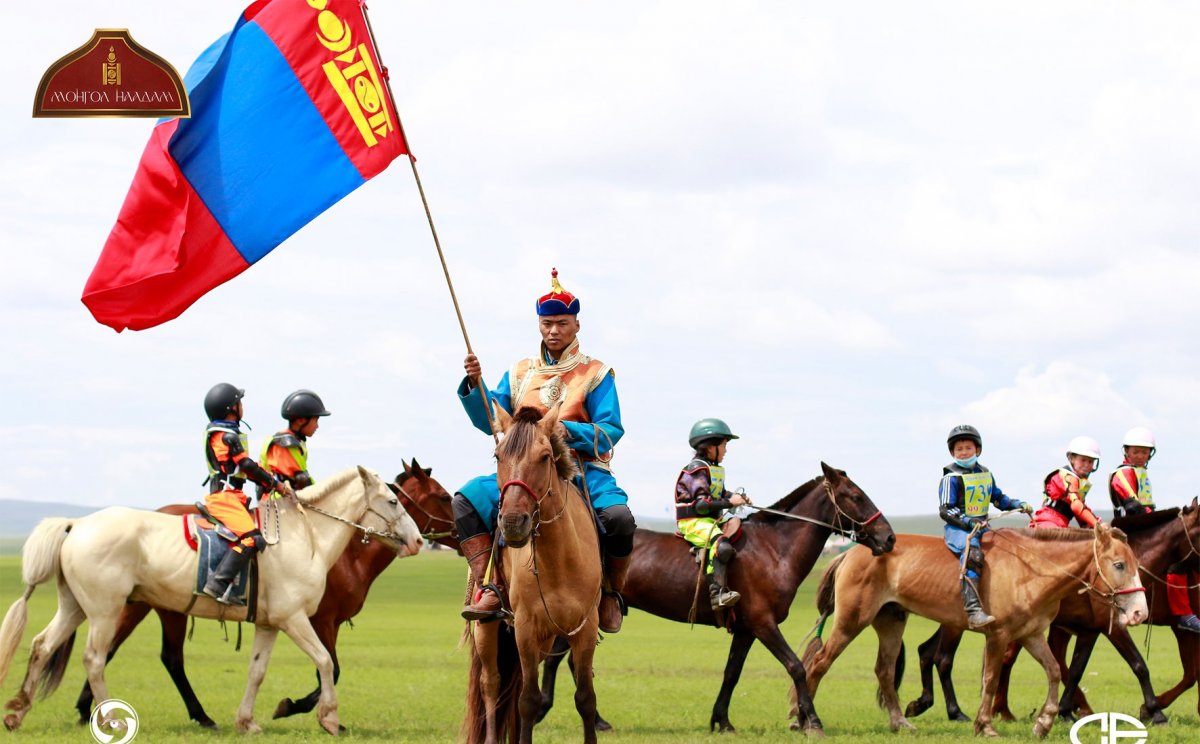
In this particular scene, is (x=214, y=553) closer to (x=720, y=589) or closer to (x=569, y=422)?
(x=720, y=589)

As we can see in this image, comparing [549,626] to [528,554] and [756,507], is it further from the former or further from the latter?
[756,507]

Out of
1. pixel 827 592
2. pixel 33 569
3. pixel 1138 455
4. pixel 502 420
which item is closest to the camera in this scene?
pixel 502 420

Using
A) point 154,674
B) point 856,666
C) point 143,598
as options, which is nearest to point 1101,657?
point 856,666

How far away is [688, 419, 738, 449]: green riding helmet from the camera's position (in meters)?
15.2

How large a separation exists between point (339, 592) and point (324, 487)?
1.24 m

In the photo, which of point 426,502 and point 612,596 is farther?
point 426,502

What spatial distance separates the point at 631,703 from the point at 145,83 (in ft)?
32.1

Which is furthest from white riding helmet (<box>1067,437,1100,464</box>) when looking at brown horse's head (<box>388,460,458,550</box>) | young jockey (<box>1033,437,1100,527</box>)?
brown horse's head (<box>388,460,458,550</box>)

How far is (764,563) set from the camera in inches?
605

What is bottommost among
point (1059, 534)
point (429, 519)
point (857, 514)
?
point (429, 519)

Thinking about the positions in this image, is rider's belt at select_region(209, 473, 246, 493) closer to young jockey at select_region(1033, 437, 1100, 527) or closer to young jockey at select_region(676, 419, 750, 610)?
young jockey at select_region(676, 419, 750, 610)

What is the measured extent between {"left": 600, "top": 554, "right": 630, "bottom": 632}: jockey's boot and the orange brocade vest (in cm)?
77

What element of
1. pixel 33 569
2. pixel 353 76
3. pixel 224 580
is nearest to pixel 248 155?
pixel 353 76

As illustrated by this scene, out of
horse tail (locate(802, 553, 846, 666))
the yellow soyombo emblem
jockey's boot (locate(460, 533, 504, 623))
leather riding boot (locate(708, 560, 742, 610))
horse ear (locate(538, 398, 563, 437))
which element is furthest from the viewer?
horse tail (locate(802, 553, 846, 666))
